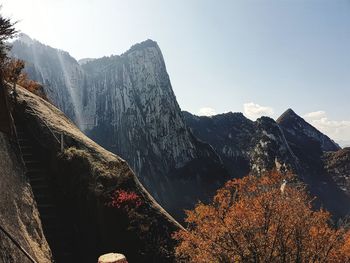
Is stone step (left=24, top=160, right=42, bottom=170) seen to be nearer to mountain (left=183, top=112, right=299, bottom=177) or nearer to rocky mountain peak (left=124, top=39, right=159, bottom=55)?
mountain (left=183, top=112, right=299, bottom=177)

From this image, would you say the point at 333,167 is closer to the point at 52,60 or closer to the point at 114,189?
the point at 52,60

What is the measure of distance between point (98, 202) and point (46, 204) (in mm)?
2305

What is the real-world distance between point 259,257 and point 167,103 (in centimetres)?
12468

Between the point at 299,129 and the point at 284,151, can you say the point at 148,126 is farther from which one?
the point at 299,129

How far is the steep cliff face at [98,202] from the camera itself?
50.1 ft

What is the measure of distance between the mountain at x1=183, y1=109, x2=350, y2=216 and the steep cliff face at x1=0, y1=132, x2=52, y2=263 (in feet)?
188

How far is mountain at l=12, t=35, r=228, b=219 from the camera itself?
413ft

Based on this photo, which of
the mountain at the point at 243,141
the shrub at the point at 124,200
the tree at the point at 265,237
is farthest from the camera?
the mountain at the point at 243,141

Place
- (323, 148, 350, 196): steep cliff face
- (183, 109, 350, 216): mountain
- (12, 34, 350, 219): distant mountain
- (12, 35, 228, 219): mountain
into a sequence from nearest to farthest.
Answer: (183, 109, 350, 216): mountain < (323, 148, 350, 196): steep cliff face < (12, 34, 350, 219): distant mountain < (12, 35, 228, 219): mountain

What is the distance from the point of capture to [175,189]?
4806 inches

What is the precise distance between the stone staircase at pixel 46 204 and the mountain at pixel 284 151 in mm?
53976

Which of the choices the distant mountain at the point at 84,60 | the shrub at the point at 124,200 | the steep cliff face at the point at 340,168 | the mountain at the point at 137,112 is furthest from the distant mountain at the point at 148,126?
the shrub at the point at 124,200

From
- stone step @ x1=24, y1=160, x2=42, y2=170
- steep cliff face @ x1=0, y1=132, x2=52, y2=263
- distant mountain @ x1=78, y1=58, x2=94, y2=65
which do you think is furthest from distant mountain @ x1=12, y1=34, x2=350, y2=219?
steep cliff face @ x1=0, y1=132, x2=52, y2=263

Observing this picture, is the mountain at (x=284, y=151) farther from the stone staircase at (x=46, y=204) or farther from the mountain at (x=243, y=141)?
the stone staircase at (x=46, y=204)
